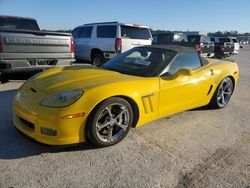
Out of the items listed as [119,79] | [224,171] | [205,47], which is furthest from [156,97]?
[205,47]

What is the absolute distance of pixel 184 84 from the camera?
4395 millimetres

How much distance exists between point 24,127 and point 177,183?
1.99m

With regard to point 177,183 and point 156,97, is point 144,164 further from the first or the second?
point 156,97

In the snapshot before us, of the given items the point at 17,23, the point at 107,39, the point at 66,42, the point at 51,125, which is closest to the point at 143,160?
the point at 51,125

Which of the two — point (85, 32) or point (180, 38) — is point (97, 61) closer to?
point (85, 32)

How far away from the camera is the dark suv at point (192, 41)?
15883mm

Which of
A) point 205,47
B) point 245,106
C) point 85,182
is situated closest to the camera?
point 85,182

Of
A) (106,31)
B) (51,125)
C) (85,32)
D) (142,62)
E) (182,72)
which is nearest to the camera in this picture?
(51,125)

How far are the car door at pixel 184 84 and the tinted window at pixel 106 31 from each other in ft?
17.3

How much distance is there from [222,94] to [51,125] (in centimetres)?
368

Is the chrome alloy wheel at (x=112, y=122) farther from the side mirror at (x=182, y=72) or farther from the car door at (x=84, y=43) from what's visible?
the car door at (x=84, y=43)

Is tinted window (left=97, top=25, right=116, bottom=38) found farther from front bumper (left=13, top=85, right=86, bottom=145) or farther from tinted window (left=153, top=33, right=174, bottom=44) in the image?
tinted window (left=153, top=33, right=174, bottom=44)

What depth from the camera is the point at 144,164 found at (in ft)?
10.4

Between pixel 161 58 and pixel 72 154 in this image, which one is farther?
pixel 161 58
